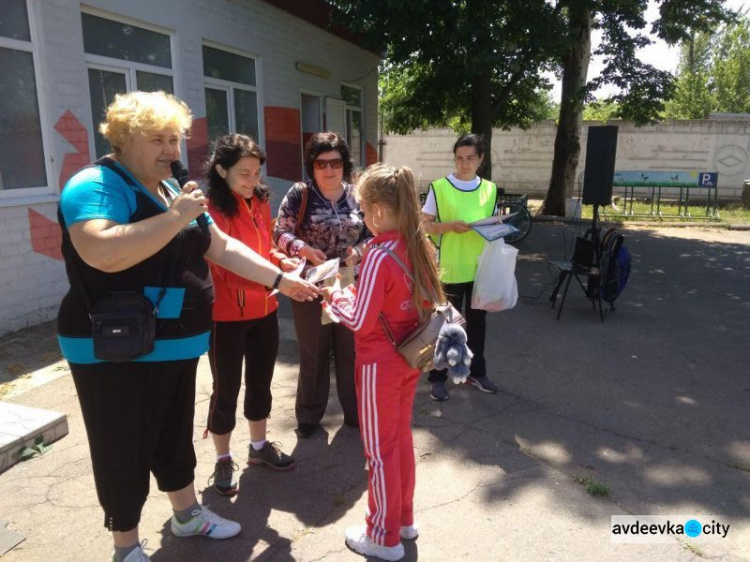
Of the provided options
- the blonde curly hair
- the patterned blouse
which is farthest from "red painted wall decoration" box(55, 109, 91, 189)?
the blonde curly hair

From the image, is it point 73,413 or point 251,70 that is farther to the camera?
point 251,70

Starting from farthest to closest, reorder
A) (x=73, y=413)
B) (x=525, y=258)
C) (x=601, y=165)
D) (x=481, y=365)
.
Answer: (x=525, y=258), (x=601, y=165), (x=481, y=365), (x=73, y=413)

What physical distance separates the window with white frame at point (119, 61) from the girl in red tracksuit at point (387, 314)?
494 centimetres

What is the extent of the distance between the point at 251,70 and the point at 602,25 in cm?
860

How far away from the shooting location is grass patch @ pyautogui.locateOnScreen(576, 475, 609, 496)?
9.73 feet

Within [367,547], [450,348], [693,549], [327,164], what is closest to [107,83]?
[327,164]

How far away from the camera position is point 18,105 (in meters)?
5.24

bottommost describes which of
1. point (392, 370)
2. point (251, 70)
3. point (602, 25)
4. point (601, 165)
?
point (392, 370)

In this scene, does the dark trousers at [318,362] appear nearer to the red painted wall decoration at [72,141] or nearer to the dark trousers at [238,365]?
the dark trousers at [238,365]

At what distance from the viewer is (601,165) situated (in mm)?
7129

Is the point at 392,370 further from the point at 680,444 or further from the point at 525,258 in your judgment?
the point at 525,258

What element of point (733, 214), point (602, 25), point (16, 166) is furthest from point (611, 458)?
point (733, 214)

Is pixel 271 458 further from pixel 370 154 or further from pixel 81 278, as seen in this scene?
pixel 370 154

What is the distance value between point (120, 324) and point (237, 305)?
0.88 meters
